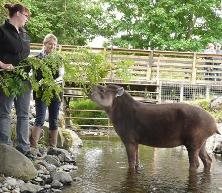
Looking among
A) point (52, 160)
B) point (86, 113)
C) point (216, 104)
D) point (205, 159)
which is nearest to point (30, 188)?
point (52, 160)

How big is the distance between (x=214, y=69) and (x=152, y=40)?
7847 millimetres

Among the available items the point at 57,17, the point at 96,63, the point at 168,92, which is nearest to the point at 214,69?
the point at 168,92

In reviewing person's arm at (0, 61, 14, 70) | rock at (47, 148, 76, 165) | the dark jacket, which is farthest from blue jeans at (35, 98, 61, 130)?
person's arm at (0, 61, 14, 70)

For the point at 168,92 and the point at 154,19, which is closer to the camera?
the point at 168,92

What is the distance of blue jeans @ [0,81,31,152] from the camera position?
24.6ft

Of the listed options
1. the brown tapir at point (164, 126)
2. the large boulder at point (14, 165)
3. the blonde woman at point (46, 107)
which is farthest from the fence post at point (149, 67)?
the large boulder at point (14, 165)

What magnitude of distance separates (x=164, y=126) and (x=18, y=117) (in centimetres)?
231

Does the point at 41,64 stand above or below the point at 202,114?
above

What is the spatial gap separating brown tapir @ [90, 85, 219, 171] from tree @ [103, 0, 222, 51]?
23325 mm

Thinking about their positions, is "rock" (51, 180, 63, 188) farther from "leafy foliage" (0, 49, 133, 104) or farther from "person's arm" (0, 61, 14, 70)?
"person's arm" (0, 61, 14, 70)

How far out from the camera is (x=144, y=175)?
8.07m

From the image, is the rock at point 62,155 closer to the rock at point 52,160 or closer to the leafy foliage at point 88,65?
the rock at point 52,160

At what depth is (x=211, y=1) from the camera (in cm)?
3253

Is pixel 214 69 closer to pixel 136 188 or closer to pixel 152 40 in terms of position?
pixel 152 40
